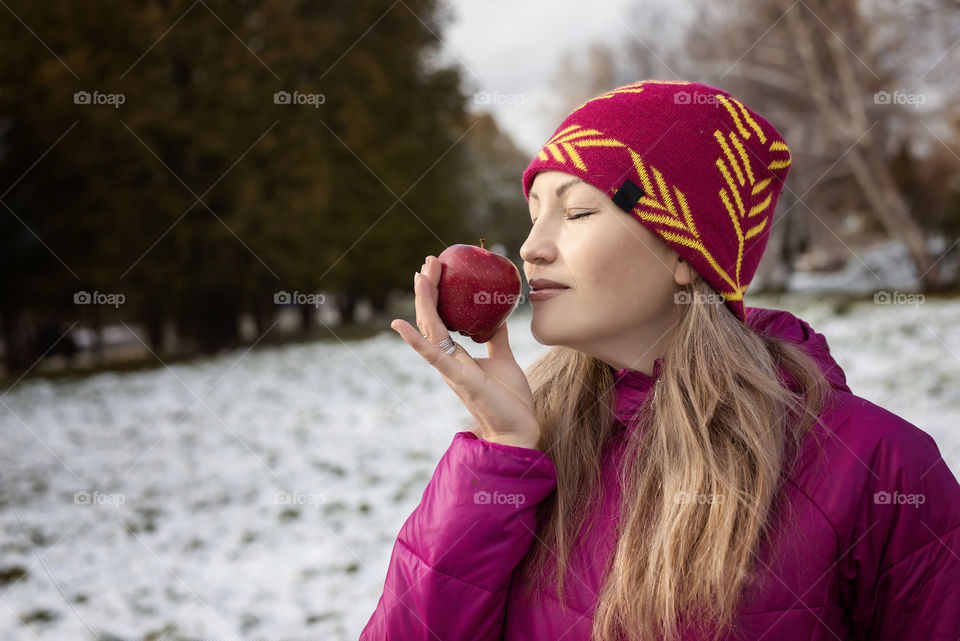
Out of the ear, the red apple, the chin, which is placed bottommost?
the chin

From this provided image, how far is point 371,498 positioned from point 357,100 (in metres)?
11.6

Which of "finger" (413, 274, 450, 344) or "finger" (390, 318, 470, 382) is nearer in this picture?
"finger" (390, 318, 470, 382)

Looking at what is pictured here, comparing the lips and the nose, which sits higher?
the nose

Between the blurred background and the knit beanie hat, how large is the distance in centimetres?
320

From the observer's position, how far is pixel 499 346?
5.63 feet

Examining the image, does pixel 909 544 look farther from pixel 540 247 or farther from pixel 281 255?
pixel 281 255

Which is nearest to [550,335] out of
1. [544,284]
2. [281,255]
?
[544,284]

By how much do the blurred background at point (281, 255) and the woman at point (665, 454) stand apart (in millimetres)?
2851

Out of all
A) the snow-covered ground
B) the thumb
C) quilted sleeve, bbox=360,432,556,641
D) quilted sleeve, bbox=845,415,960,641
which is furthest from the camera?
the snow-covered ground

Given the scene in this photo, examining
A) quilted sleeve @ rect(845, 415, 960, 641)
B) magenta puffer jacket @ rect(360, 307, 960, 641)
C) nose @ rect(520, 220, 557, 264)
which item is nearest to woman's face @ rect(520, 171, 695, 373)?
nose @ rect(520, 220, 557, 264)

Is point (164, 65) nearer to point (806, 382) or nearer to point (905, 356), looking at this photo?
Result: point (905, 356)

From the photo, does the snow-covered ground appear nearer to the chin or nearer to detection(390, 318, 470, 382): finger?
the chin

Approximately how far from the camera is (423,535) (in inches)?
59.2

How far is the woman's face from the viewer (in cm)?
158
